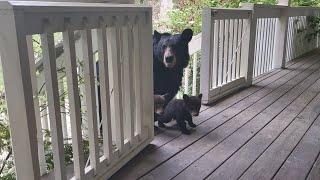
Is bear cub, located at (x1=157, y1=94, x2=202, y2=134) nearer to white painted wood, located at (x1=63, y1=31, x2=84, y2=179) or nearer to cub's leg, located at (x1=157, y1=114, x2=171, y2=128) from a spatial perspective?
cub's leg, located at (x1=157, y1=114, x2=171, y2=128)

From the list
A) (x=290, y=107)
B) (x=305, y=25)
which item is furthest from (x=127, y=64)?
(x=305, y=25)

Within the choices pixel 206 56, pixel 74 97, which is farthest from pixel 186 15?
pixel 74 97

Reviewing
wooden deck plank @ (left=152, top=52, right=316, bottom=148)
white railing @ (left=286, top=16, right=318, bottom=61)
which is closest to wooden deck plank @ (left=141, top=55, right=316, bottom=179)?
wooden deck plank @ (left=152, top=52, right=316, bottom=148)

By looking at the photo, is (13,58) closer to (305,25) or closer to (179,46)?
(179,46)

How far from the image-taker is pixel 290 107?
3.29m

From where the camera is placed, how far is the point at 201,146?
2348mm

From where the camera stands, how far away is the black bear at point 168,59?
256cm

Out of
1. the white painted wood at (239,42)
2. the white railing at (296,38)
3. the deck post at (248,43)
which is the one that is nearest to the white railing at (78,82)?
the white painted wood at (239,42)

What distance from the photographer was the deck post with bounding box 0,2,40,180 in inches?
44.5

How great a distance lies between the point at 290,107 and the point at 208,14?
4.10 feet

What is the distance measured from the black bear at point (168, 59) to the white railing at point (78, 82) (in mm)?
418

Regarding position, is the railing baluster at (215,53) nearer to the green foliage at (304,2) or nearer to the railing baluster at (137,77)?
the railing baluster at (137,77)

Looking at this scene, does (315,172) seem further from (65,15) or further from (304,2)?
(304,2)

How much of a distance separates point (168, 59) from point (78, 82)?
922 mm
